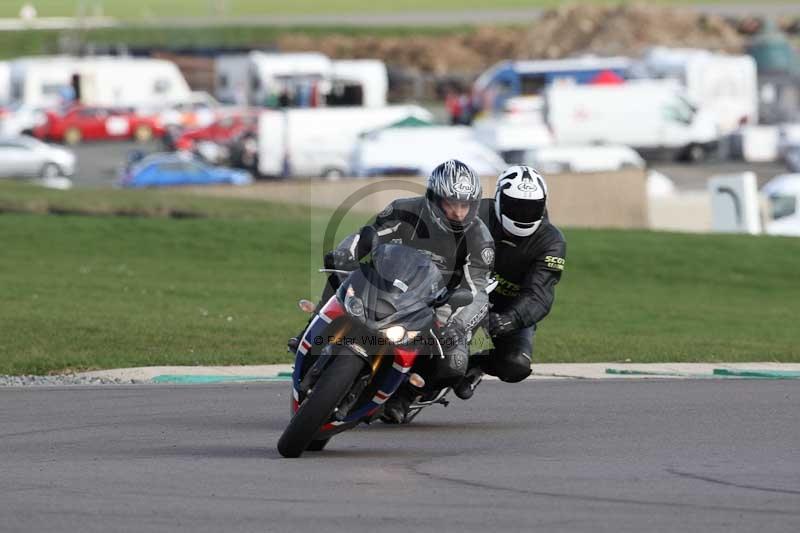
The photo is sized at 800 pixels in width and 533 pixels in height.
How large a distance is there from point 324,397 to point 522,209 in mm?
2548

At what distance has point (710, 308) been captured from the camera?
2012 cm

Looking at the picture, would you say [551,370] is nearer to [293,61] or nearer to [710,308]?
[710,308]

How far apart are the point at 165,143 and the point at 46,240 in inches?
1297

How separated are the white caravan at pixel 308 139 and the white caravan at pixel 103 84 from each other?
66.9ft

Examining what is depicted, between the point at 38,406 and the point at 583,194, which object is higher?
the point at 38,406

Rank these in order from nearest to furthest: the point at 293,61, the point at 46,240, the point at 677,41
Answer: the point at 46,240 < the point at 293,61 < the point at 677,41

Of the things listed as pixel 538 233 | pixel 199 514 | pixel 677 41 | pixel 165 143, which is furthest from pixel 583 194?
pixel 677 41

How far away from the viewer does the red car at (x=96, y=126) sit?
61.5m

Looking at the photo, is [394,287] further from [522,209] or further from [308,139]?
[308,139]

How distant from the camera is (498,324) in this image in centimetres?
990

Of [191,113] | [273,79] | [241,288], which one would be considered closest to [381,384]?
[241,288]

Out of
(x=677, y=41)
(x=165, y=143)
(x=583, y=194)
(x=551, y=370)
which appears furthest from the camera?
(x=677, y=41)

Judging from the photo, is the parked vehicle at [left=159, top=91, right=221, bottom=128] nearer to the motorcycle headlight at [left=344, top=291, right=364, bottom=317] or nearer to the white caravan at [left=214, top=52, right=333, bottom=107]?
the white caravan at [left=214, top=52, right=333, bottom=107]

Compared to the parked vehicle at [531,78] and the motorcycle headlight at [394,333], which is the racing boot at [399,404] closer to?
the motorcycle headlight at [394,333]
